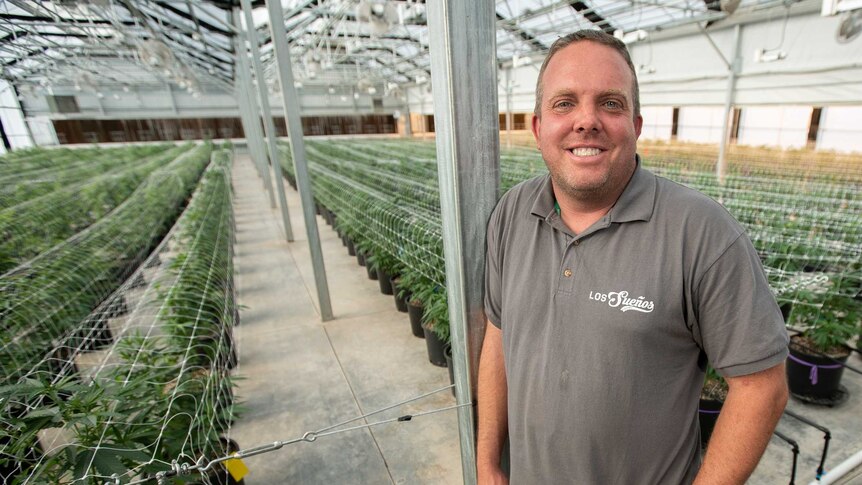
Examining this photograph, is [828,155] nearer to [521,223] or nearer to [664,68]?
[664,68]

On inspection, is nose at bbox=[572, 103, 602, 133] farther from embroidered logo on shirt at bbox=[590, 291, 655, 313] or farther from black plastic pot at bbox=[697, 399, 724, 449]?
black plastic pot at bbox=[697, 399, 724, 449]

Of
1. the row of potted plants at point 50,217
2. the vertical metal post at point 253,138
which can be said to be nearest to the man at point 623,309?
→ the row of potted plants at point 50,217

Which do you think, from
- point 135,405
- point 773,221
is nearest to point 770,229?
point 773,221

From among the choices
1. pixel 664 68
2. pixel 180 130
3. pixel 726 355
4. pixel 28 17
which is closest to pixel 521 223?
pixel 726 355

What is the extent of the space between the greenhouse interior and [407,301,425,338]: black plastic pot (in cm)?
6

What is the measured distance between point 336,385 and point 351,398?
0.72ft

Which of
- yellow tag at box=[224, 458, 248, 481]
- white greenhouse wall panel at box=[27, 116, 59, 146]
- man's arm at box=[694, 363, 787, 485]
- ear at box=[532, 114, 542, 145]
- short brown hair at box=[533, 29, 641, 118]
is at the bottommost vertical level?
yellow tag at box=[224, 458, 248, 481]

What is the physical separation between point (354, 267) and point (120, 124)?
31316mm

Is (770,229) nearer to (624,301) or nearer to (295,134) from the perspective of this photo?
(624,301)

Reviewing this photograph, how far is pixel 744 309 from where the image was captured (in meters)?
0.82

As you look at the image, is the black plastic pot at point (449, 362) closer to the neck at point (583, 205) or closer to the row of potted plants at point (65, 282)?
the neck at point (583, 205)

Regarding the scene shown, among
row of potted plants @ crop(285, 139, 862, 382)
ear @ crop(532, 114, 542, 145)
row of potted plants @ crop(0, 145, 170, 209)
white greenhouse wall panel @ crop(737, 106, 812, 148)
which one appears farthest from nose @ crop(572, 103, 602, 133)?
white greenhouse wall panel @ crop(737, 106, 812, 148)

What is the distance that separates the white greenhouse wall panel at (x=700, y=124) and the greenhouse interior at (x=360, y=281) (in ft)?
2.29

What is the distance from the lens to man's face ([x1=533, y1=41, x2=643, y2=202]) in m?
0.92
